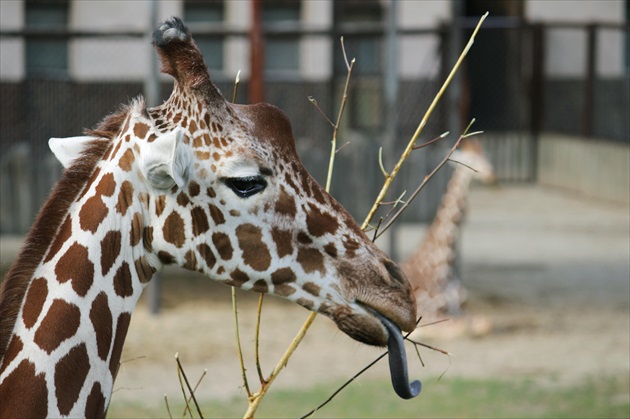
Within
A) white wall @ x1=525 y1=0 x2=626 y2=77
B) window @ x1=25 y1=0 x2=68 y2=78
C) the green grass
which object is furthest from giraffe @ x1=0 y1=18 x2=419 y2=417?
white wall @ x1=525 y1=0 x2=626 y2=77

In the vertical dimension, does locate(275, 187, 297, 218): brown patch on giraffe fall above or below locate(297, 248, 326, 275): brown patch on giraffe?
above

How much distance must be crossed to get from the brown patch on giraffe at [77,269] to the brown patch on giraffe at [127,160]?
20 cm

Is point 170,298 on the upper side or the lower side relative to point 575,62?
lower

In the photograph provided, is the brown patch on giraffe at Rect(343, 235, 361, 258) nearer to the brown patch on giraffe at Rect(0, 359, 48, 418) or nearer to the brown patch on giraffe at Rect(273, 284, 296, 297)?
the brown patch on giraffe at Rect(273, 284, 296, 297)

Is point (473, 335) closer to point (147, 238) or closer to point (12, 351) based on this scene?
point (147, 238)

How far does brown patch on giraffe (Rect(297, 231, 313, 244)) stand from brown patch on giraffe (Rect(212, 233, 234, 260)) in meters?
0.16

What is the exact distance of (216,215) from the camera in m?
2.80

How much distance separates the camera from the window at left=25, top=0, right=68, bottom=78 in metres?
15.5

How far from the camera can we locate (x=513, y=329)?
9.86 metres

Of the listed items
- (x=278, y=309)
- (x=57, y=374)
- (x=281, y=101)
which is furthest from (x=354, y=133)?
(x=57, y=374)

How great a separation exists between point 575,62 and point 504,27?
2090 millimetres

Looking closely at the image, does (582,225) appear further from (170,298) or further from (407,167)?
(170,298)

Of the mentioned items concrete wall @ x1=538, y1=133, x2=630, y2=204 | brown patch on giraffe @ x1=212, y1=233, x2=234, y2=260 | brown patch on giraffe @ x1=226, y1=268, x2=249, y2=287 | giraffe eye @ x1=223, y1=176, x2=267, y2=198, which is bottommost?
concrete wall @ x1=538, y1=133, x2=630, y2=204

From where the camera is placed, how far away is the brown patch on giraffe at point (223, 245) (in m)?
2.81
